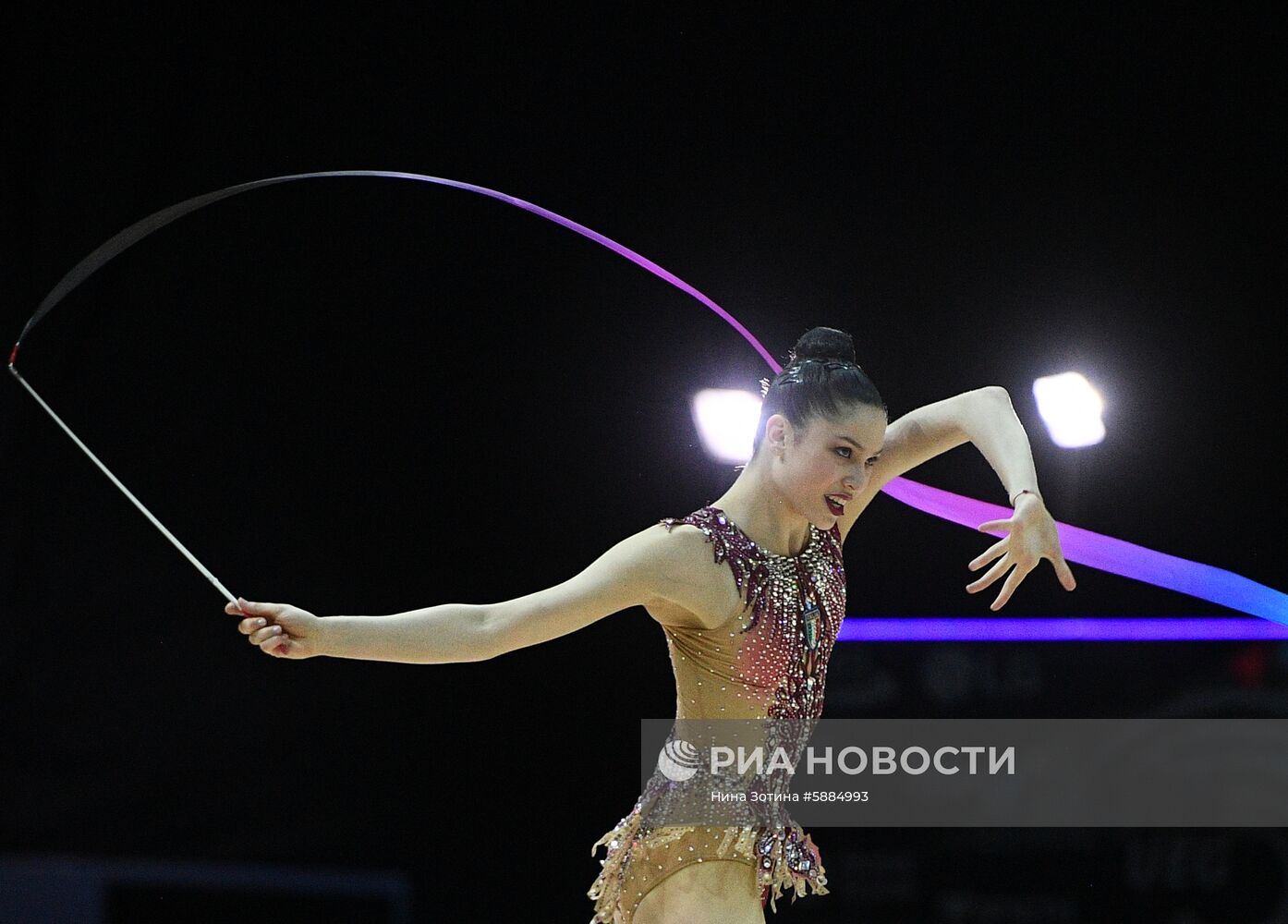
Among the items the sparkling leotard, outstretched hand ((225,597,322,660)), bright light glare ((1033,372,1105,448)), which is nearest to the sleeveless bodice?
the sparkling leotard

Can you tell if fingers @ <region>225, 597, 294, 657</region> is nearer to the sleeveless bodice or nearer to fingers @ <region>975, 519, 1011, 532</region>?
the sleeveless bodice

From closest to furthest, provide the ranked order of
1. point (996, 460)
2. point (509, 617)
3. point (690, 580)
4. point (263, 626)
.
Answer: point (263, 626) < point (509, 617) < point (690, 580) < point (996, 460)

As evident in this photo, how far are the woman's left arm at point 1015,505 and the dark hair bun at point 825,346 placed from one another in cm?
30

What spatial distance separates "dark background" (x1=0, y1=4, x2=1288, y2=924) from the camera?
3520 mm

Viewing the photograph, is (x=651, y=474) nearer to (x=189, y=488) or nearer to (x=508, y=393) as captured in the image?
(x=508, y=393)

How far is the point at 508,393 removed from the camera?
3609 millimetres

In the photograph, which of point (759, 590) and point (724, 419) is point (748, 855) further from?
point (724, 419)

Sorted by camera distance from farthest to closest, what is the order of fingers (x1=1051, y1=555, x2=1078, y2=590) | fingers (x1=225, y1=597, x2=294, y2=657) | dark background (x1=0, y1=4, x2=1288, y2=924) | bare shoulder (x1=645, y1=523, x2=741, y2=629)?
dark background (x1=0, y1=4, x2=1288, y2=924) → fingers (x1=1051, y1=555, x2=1078, y2=590) → bare shoulder (x1=645, y1=523, x2=741, y2=629) → fingers (x1=225, y1=597, x2=294, y2=657)

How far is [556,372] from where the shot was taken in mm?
3605

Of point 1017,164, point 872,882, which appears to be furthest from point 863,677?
point 1017,164

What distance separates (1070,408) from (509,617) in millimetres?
2153

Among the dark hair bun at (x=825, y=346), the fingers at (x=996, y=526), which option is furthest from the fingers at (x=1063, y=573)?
the dark hair bun at (x=825, y=346)

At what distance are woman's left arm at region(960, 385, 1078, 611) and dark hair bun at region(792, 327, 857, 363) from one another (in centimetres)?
30

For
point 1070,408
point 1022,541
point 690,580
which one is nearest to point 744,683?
point 690,580
